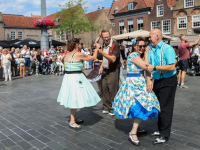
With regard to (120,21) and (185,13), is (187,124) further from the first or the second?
(120,21)

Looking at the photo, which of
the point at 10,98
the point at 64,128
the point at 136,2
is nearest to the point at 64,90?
the point at 64,128

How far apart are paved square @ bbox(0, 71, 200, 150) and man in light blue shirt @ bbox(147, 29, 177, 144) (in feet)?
1.26

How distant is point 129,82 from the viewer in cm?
365

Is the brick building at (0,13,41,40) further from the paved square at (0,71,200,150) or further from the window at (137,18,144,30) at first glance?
the paved square at (0,71,200,150)

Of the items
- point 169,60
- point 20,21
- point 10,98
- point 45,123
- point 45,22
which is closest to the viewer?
point 169,60

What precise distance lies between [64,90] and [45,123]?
1.00 m

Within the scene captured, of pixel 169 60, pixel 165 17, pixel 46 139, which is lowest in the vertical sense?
pixel 46 139

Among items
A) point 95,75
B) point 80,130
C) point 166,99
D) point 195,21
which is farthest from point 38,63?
point 195,21

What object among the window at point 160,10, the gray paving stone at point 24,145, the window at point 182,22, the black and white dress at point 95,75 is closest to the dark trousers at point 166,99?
the gray paving stone at point 24,145

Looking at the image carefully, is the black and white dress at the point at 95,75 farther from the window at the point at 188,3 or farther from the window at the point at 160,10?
the window at the point at 160,10

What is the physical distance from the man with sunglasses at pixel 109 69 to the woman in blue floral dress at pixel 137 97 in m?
1.41

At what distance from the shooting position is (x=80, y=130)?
4402 mm

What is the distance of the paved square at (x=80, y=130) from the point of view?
12.0ft

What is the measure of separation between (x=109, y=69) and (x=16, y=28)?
45148mm
